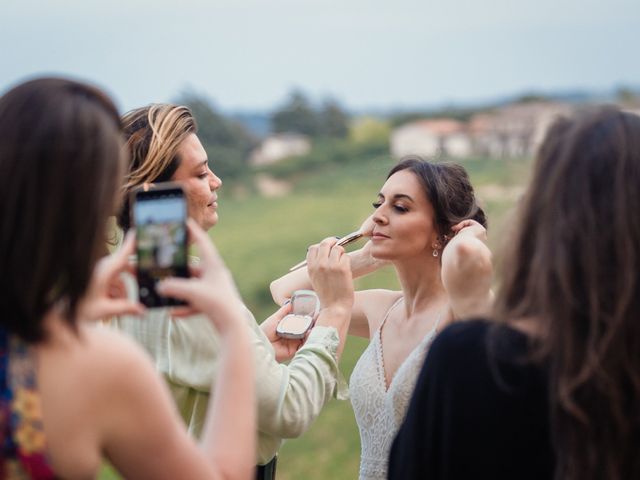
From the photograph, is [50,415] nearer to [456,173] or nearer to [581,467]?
[581,467]

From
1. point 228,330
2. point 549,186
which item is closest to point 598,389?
point 549,186

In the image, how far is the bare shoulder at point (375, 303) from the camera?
337 centimetres

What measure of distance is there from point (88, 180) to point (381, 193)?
207 centimetres

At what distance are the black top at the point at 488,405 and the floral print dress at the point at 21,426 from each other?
0.67m

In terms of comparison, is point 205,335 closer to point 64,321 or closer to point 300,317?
point 300,317

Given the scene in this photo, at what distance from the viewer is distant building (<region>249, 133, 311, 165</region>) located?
3938 centimetres

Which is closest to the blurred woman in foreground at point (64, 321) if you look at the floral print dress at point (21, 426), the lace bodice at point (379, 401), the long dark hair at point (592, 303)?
the floral print dress at point (21, 426)

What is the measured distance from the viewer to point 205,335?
228cm

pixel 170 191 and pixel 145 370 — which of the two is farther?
pixel 170 191

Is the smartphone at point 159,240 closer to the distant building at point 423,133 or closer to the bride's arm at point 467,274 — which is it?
the bride's arm at point 467,274

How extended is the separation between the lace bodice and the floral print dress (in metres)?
1.70

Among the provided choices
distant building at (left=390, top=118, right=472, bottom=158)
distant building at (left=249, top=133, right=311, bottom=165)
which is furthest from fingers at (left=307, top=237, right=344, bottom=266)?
distant building at (left=249, top=133, right=311, bottom=165)

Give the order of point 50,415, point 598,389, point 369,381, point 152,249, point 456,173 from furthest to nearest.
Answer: point 456,173
point 369,381
point 152,249
point 598,389
point 50,415

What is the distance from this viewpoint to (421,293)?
3.24 meters
